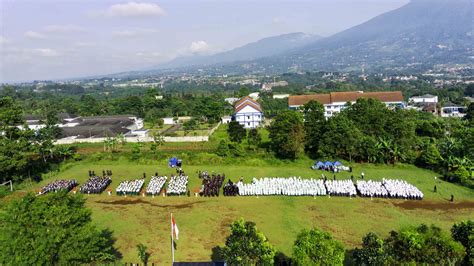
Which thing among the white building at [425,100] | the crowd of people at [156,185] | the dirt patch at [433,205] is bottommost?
the dirt patch at [433,205]

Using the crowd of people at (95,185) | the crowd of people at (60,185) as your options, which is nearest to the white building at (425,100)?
the crowd of people at (95,185)

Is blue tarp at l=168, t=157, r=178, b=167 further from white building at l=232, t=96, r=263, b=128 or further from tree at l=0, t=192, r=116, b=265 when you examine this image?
white building at l=232, t=96, r=263, b=128

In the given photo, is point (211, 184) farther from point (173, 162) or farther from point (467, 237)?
point (467, 237)

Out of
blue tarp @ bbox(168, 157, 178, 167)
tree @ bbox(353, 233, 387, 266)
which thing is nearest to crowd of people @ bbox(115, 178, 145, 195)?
blue tarp @ bbox(168, 157, 178, 167)

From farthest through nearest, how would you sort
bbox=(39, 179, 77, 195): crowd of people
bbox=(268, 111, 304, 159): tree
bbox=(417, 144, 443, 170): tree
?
bbox=(268, 111, 304, 159): tree, bbox=(417, 144, 443, 170): tree, bbox=(39, 179, 77, 195): crowd of people

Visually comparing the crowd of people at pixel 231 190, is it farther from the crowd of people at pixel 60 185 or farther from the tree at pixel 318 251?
the crowd of people at pixel 60 185

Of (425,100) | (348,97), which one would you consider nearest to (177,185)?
(348,97)

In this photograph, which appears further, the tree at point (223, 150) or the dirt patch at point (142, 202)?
the tree at point (223, 150)

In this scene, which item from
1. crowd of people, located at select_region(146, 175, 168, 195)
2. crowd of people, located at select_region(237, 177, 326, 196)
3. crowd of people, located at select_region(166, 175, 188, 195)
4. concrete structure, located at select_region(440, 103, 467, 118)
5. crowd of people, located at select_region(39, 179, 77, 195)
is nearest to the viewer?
crowd of people, located at select_region(237, 177, 326, 196)
